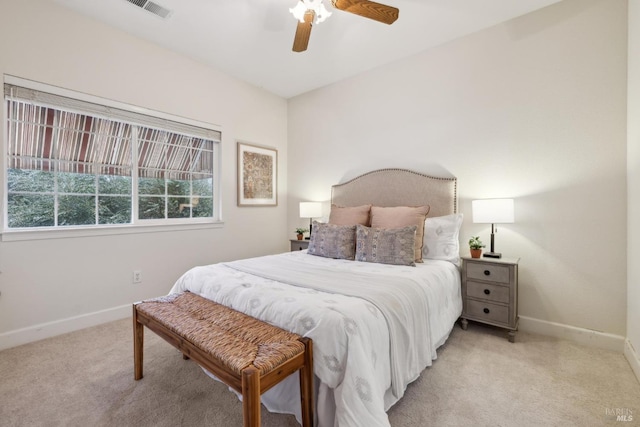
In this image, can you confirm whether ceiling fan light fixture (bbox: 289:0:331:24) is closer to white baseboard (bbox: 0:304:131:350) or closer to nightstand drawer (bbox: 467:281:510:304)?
nightstand drawer (bbox: 467:281:510:304)

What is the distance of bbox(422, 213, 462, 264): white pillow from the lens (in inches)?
102

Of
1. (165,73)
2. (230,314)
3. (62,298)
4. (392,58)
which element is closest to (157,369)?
(230,314)

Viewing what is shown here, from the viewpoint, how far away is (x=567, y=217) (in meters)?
2.36

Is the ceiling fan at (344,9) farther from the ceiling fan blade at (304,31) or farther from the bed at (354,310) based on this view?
the bed at (354,310)

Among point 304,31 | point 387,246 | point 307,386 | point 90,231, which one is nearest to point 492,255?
point 387,246

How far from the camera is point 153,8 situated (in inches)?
95.5

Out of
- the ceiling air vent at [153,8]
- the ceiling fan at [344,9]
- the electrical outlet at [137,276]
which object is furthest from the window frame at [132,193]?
the ceiling fan at [344,9]

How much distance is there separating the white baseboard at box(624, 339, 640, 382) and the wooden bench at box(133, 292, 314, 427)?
6.98 ft

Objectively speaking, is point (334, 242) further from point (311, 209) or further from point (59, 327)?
point (59, 327)

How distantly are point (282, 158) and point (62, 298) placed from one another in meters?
3.01

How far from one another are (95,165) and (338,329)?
9.25ft

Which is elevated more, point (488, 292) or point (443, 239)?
point (443, 239)

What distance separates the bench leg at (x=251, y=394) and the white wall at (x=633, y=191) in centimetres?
237

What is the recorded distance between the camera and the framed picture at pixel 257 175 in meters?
3.82
